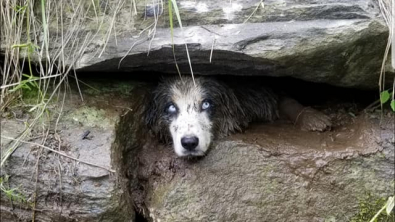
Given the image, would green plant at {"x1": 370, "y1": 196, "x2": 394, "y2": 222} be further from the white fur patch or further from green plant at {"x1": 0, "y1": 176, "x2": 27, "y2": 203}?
green plant at {"x1": 0, "y1": 176, "x2": 27, "y2": 203}

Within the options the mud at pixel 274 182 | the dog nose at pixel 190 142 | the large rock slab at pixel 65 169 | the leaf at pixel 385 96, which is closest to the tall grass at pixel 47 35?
the large rock slab at pixel 65 169

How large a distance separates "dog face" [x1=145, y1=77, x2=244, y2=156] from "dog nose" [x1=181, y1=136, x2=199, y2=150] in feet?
0.59

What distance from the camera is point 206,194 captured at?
3.80 m

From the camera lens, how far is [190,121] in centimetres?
394

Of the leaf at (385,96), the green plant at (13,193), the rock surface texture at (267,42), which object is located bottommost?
the green plant at (13,193)

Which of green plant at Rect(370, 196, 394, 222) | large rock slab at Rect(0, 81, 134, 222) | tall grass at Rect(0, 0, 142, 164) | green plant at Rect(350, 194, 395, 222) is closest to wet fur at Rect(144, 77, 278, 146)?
large rock slab at Rect(0, 81, 134, 222)

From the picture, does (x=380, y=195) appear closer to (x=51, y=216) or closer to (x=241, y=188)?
(x=241, y=188)

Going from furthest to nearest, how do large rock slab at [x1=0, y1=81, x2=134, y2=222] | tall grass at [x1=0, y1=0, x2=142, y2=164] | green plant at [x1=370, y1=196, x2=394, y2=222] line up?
1. tall grass at [x1=0, y1=0, x2=142, y2=164]
2. large rock slab at [x1=0, y1=81, x2=134, y2=222]
3. green plant at [x1=370, y1=196, x2=394, y2=222]

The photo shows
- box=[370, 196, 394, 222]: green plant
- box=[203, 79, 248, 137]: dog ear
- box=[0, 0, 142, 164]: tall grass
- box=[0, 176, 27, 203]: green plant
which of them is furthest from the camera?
box=[203, 79, 248, 137]: dog ear

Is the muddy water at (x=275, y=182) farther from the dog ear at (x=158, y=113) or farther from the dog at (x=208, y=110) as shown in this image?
the dog ear at (x=158, y=113)

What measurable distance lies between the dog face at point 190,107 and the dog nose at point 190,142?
0.18 metres

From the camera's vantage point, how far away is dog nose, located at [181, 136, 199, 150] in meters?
3.74

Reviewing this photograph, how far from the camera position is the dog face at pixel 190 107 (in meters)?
4.07

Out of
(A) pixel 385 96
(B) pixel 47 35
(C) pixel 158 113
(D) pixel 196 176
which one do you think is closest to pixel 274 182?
(D) pixel 196 176
